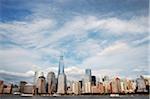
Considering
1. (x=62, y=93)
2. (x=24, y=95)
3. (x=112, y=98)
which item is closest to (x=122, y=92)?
(x=112, y=98)

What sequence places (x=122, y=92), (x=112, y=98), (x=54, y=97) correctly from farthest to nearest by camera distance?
(x=54, y=97)
(x=122, y=92)
(x=112, y=98)

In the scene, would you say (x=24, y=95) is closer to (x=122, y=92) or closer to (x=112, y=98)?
(x=112, y=98)

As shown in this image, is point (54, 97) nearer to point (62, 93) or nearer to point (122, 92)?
point (62, 93)

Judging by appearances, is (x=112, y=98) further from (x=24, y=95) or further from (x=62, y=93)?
(x=24, y=95)

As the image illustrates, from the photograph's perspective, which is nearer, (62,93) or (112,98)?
(112,98)

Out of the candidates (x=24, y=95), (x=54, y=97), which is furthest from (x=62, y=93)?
(x=24, y=95)

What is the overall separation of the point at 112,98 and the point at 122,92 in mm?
2466

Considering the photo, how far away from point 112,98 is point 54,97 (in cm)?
902

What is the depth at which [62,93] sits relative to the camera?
93.0 ft

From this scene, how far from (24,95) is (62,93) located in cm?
534

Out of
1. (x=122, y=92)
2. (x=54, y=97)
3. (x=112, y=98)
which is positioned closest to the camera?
(x=112, y=98)

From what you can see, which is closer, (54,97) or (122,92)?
(122,92)

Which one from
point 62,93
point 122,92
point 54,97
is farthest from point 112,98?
point 54,97

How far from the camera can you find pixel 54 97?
3002 centimetres
